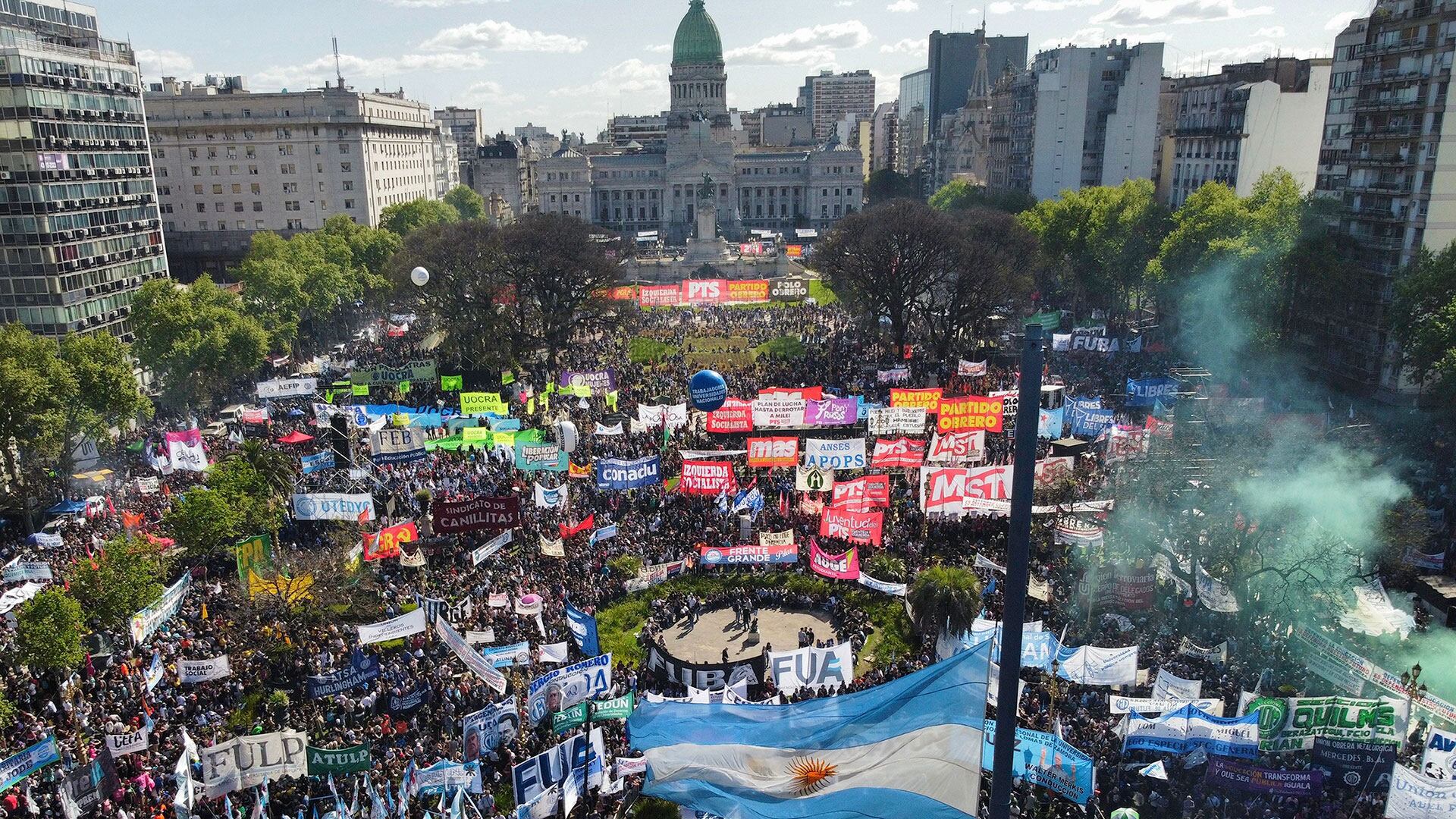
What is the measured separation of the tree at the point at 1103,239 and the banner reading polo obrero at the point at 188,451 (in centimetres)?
5237

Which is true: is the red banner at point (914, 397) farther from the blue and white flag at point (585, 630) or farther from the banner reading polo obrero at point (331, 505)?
the banner reading polo obrero at point (331, 505)

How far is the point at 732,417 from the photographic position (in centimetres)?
3703

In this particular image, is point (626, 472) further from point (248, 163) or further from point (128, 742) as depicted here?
point (248, 163)

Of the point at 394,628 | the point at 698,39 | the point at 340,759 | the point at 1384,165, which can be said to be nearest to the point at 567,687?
the point at 340,759

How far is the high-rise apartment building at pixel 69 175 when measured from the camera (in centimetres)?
5047

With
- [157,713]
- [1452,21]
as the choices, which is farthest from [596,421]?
[1452,21]

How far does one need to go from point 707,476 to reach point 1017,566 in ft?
70.0

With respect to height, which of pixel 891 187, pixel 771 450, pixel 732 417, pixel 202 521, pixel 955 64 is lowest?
pixel 202 521

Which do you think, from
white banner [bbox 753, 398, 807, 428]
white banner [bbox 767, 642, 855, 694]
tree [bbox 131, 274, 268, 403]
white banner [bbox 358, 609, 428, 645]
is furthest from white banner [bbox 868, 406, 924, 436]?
tree [bbox 131, 274, 268, 403]

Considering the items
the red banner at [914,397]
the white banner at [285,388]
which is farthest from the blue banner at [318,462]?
the red banner at [914,397]

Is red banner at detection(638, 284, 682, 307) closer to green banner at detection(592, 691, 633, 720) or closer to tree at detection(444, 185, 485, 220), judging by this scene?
tree at detection(444, 185, 485, 220)

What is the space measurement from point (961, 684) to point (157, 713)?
18.8 meters

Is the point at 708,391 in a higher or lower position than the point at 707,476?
higher

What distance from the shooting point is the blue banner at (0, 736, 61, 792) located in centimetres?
1850
